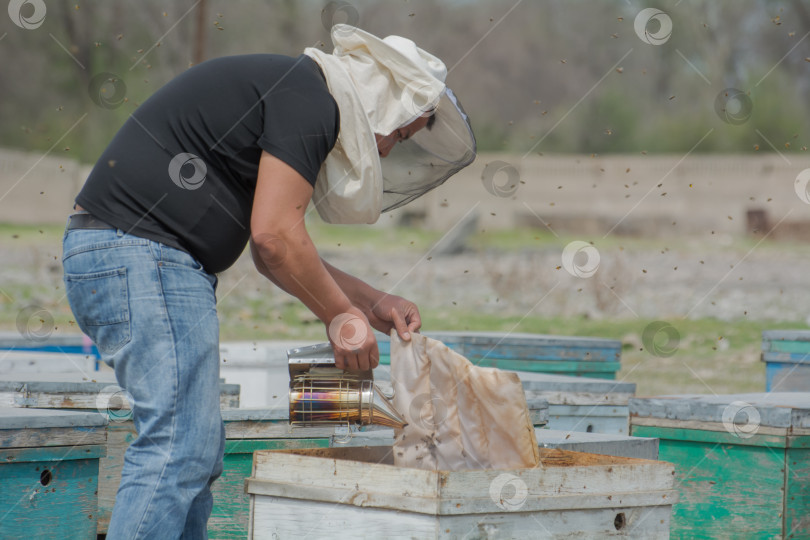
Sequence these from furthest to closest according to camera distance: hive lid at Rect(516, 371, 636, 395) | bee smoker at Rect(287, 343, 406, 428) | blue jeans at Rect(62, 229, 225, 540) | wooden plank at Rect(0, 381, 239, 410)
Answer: hive lid at Rect(516, 371, 636, 395) < wooden plank at Rect(0, 381, 239, 410) < bee smoker at Rect(287, 343, 406, 428) < blue jeans at Rect(62, 229, 225, 540)

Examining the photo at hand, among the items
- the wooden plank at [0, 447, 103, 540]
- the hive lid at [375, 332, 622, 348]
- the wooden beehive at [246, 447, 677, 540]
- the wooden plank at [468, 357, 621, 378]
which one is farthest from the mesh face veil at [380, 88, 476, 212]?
the wooden plank at [468, 357, 621, 378]

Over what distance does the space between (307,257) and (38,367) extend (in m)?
2.48

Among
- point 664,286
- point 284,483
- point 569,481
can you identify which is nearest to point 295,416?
point 284,483

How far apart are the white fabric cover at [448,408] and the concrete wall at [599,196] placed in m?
22.4

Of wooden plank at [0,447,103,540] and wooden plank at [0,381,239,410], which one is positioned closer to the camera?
wooden plank at [0,447,103,540]

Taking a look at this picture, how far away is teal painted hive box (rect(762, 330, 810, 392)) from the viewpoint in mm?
4535

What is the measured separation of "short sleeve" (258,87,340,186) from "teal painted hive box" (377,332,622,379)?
2.63 meters

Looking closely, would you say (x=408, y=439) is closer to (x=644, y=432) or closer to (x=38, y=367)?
(x=644, y=432)

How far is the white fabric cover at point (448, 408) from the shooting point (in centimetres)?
252

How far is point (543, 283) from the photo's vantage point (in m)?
14.1

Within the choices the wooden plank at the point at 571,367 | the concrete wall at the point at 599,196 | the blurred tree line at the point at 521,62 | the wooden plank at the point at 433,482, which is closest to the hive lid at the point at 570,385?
the wooden plank at the point at 571,367

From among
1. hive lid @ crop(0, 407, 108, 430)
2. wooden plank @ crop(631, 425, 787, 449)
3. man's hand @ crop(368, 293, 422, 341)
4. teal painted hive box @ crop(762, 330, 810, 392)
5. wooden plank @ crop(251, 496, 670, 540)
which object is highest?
teal painted hive box @ crop(762, 330, 810, 392)

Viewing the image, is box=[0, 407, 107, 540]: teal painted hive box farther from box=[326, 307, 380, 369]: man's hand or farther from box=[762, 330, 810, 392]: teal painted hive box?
box=[762, 330, 810, 392]: teal painted hive box

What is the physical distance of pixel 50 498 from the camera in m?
2.66
